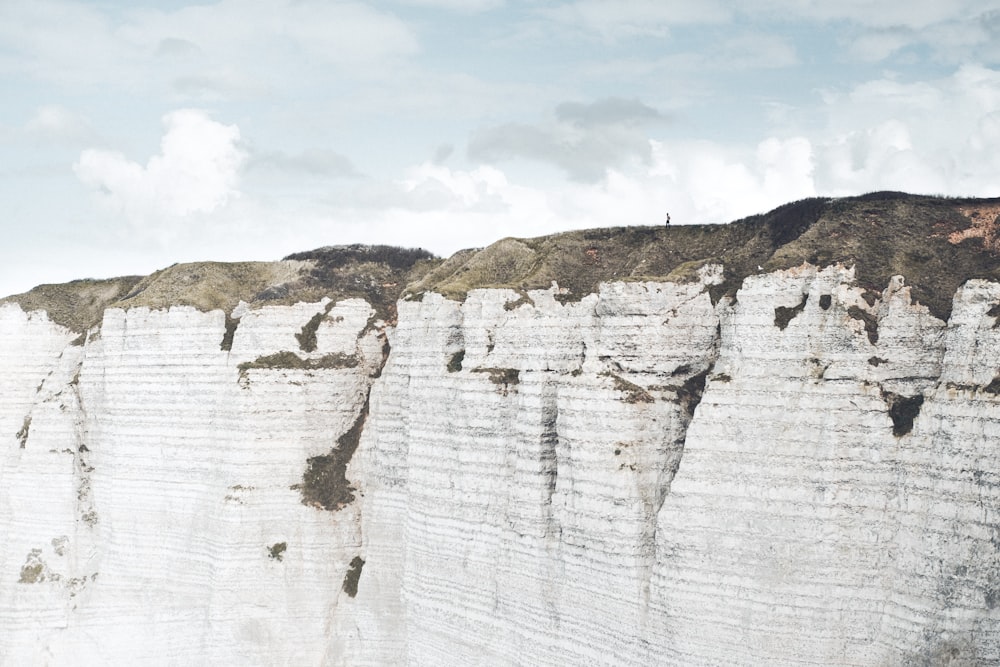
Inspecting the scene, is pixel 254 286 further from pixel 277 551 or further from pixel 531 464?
pixel 531 464

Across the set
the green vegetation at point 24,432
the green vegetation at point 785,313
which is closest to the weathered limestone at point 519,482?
the green vegetation at point 785,313

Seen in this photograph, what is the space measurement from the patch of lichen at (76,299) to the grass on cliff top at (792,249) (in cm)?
2384

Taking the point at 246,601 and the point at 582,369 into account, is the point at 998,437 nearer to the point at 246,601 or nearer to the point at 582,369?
the point at 582,369

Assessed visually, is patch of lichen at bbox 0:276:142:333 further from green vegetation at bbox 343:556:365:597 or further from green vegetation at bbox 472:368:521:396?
green vegetation at bbox 472:368:521:396

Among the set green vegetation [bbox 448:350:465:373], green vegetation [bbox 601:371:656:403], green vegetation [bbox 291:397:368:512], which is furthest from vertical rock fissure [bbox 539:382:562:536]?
green vegetation [bbox 291:397:368:512]

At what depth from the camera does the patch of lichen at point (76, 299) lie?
2057 inches

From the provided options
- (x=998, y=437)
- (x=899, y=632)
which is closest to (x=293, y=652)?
(x=899, y=632)

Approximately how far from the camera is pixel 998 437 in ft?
66.2

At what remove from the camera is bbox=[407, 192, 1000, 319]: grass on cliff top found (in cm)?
2516

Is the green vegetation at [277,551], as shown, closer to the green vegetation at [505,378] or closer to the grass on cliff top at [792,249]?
the grass on cliff top at [792,249]

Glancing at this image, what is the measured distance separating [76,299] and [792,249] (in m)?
42.9

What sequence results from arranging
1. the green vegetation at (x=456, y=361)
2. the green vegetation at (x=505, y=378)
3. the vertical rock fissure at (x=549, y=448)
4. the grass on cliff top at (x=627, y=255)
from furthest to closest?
the green vegetation at (x=456, y=361), the green vegetation at (x=505, y=378), the grass on cliff top at (x=627, y=255), the vertical rock fissure at (x=549, y=448)

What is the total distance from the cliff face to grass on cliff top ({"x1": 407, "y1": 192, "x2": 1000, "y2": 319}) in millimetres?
164

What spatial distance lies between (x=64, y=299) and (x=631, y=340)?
38.9 metres
